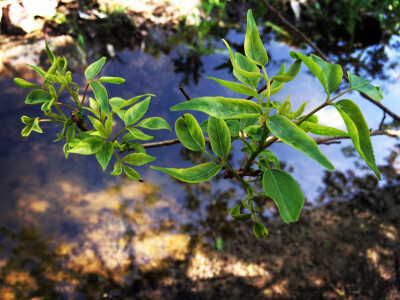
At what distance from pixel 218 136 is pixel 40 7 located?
2.34 m

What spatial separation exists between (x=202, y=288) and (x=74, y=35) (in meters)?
2.13

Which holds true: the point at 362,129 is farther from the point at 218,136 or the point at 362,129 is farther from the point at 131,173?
the point at 131,173

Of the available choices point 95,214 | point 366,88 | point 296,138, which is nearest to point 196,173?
point 296,138

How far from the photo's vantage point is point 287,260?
6.15 ft

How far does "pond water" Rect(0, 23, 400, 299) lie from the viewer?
64.3 inches

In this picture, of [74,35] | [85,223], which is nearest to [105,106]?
[85,223]

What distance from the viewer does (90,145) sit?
587 mm

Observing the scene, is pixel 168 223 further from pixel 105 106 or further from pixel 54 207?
pixel 105 106

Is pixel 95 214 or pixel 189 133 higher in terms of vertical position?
pixel 189 133

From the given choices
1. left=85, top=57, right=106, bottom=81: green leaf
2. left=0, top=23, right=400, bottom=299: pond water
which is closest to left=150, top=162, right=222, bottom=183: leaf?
left=85, top=57, right=106, bottom=81: green leaf

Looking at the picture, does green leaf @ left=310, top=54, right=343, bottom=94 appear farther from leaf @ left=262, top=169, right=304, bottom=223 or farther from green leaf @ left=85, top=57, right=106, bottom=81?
green leaf @ left=85, top=57, right=106, bottom=81

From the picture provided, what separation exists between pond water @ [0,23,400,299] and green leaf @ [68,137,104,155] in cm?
89

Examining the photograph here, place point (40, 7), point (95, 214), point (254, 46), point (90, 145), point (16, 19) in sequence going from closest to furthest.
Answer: point (254, 46) < point (90, 145) < point (95, 214) < point (16, 19) < point (40, 7)

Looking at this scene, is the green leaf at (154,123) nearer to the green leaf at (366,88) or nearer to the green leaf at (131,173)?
the green leaf at (131,173)
